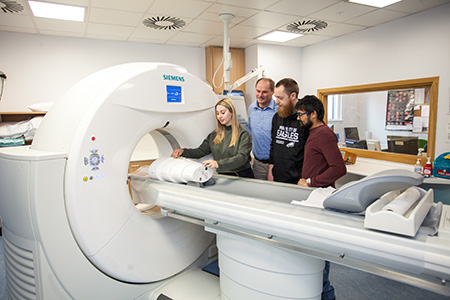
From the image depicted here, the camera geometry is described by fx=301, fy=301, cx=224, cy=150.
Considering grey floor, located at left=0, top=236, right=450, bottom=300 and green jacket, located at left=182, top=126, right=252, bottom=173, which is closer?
green jacket, located at left=182, top=126, right=252, bottom=173

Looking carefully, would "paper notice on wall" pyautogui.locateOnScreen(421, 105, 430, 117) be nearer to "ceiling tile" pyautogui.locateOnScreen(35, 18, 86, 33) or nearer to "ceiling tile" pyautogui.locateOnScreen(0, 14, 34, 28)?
"ceiling tile" pyautogui.locateOnScreen(35, 18, 86, 33)

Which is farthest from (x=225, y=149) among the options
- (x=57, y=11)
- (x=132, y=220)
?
(x=57, y=11)

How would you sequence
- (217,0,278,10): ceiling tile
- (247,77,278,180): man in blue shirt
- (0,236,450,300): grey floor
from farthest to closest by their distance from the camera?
1. (217,0,278,10): ceiling tile
2. (247,77,278,180): man in blue shirt
3. (0,236,450,300): grey floor

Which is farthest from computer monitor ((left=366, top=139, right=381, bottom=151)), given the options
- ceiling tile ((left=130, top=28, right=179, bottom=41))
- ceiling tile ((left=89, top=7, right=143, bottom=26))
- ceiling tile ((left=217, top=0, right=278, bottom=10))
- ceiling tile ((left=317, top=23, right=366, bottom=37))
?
ceiling tile ((left=89, top=7, right=143, bottom=26))

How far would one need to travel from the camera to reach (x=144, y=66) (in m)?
1.54

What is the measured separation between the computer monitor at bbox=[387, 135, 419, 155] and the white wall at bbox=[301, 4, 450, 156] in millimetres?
432

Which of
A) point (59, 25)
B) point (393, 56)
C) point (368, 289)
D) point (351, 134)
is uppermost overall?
point (59, 25)

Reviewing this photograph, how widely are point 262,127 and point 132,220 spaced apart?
4.10ft

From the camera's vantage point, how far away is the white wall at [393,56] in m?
3.15

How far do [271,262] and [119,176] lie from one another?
0.81 meters

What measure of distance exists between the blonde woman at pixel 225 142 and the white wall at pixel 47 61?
3051mm

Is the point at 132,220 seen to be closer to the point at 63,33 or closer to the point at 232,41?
the point at 63,33

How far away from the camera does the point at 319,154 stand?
1737 mm

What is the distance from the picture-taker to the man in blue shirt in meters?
2.33
